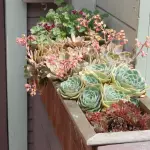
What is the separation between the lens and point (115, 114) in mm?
1370

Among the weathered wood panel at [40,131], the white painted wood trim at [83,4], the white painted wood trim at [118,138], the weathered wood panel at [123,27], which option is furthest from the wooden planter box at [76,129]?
the white painted wood trim at [83,4]

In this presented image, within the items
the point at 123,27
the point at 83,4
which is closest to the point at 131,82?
the point at 123,27

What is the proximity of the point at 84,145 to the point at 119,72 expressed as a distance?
32 centimetres

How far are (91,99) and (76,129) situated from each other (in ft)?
0.49

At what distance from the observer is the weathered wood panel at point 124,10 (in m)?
1.67

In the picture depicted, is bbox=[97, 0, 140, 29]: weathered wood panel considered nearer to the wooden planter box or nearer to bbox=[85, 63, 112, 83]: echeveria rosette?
bbox=[85, 63, 112, 83]: echeveria rosette

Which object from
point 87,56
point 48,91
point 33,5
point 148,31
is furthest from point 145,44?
point 33,5

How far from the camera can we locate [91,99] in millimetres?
1459

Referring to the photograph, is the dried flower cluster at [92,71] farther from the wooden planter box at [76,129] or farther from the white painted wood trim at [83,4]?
the white painted wood trim at [83,4]

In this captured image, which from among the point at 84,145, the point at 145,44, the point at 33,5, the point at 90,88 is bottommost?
the point at 84,145

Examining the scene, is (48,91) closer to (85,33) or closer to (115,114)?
(85,33)

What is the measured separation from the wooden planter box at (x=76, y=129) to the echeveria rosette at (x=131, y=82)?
4 centimetres

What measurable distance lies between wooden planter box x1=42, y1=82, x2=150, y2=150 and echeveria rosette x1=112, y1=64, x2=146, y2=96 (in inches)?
1.5

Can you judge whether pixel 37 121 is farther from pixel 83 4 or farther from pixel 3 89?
pixel 83 4
